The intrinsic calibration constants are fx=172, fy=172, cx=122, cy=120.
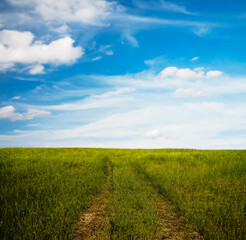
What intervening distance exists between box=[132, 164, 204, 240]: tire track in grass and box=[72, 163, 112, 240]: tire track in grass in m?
1.39

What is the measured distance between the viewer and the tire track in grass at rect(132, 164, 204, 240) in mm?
4227

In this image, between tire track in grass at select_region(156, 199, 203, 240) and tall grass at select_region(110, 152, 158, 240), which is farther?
tire track in grass at select_region(156, 199, 203, 240)

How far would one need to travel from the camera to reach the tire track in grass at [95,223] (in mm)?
4156

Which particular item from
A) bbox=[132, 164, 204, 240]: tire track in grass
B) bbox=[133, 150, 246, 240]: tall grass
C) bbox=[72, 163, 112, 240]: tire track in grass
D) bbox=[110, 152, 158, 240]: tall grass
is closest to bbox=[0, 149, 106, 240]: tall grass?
bbox=[72, 163, 112, 240]: tire track in grass

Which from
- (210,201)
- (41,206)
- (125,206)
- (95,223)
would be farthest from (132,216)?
(210,201)

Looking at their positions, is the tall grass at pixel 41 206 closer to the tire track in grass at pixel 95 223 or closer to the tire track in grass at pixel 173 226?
the tire track in grass at pixel 95 223

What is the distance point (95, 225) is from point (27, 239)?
1628mm

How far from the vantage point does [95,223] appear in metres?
4.79

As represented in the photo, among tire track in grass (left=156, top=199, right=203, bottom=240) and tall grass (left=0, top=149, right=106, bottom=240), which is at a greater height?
tall grass (left=0, top=149, right=106, bottom=240)

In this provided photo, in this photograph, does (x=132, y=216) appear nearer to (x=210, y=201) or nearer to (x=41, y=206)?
(x=41, y=206)

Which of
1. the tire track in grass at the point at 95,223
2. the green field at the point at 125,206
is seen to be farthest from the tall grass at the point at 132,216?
the tire track in grass at the point at 95,223

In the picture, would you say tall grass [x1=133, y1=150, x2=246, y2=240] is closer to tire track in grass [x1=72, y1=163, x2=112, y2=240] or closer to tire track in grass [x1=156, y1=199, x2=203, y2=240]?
tire track in grass [x1=156, y1=199, x2=203, y2=240]

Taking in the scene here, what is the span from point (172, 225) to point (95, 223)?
214cm

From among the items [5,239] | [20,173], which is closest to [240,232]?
[5,239]
